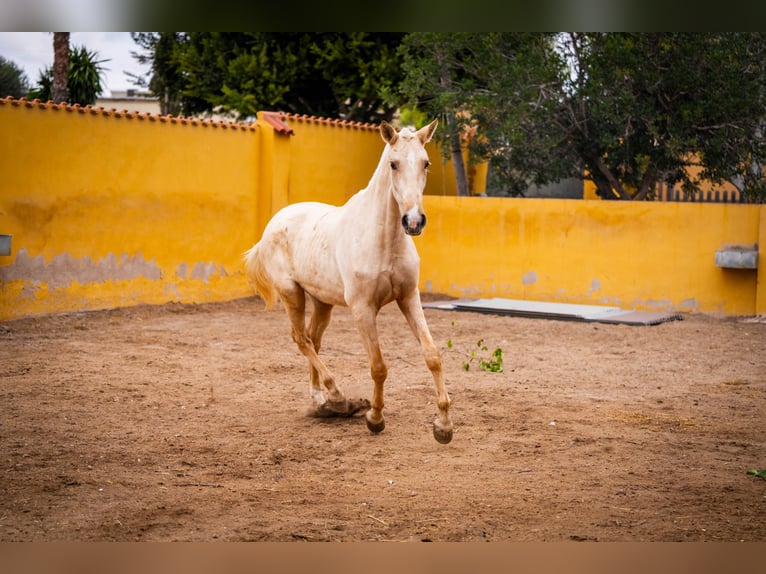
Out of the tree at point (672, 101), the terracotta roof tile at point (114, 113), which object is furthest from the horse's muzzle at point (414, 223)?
the tree at point (672, 101)

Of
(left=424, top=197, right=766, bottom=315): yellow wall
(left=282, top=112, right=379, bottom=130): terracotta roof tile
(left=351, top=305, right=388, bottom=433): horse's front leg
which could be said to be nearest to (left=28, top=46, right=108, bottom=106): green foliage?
(left=282, top=112, right=379, bottom=130): terracotta roof tile

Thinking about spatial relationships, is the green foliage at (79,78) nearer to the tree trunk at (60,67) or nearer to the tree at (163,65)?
the tree at (163,65)

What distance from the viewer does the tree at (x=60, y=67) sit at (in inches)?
760

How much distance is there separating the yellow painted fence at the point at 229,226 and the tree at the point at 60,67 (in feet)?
23.2

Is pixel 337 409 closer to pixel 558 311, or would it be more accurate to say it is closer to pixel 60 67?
pixel 558 311

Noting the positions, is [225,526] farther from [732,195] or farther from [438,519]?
[732,195]

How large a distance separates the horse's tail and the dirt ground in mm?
825

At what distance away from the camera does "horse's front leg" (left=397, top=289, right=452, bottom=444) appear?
5.72m

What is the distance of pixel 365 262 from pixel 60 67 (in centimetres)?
1586

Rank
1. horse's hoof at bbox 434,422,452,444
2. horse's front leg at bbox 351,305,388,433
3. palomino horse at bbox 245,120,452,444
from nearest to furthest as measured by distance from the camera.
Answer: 1. palomino horse at bbox 245,120,452,444
2. horse's hoof at bbox 434,422,452,444
3. horse's front leg at bbox 351,305,388,433

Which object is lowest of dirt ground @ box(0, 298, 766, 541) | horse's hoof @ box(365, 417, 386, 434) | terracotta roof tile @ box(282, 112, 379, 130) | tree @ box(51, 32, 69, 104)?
dirt ground @ box(0, 298, 766, 541)

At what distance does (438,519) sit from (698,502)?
1385 millimetres

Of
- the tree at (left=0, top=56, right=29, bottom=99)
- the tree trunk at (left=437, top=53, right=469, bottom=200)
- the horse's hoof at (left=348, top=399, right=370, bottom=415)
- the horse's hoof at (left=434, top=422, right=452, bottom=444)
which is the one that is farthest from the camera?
the tree at (left=0, top=56, right=29, bottom=99)

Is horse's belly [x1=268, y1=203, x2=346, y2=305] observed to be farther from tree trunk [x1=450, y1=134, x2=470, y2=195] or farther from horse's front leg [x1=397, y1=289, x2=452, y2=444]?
tree trunk [x1=450, y1=134, x2=470, y2=195]
